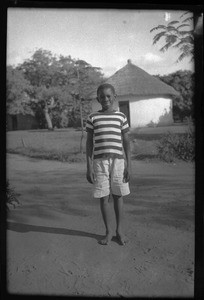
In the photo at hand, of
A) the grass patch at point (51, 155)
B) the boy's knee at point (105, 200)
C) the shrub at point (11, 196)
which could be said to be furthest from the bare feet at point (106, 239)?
the shrub at point (11, 196)

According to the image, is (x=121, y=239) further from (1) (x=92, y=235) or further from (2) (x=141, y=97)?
(2) (x=141, y=97)

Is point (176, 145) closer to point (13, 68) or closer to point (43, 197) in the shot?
point (43, 197)

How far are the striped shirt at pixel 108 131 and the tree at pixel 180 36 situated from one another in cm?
84

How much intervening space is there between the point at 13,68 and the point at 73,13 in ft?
2.55

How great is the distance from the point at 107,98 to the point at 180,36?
94 centimetres

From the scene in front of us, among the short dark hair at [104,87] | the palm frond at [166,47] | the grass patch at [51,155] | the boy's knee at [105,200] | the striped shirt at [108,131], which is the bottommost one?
the boy's knee at [105,200]

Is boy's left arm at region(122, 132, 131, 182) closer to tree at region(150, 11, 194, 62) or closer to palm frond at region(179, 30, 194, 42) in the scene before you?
tree at region(150, 11, 194, 62)

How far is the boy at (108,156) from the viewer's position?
10.4 ft

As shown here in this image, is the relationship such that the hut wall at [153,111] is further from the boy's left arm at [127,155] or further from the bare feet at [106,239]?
the bare feet at [106,239]

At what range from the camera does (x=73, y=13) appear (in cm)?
312

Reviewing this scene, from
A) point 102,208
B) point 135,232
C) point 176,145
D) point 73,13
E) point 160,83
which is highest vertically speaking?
point 73,13

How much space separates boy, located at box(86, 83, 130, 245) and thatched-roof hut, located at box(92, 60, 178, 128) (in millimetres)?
86

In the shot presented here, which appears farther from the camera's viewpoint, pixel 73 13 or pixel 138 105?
pixel 138 105

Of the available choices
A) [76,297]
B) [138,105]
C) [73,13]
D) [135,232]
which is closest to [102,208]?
[135,232]
